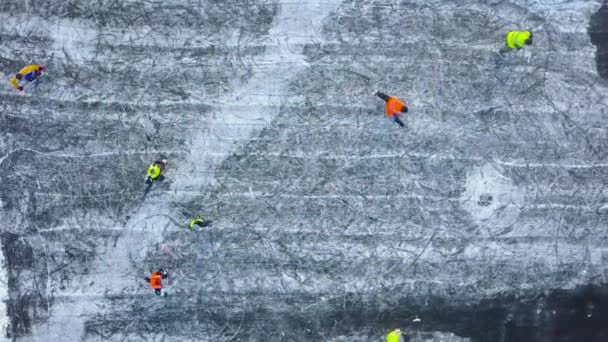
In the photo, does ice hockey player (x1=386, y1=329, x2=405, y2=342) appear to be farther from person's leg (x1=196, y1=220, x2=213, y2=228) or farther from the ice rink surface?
person's leg (x1=196, y1=220, x2=213, y2=228)

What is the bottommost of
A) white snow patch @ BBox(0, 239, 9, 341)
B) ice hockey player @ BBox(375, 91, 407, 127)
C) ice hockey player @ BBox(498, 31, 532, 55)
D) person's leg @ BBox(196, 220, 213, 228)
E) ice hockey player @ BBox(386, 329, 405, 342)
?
ice hockey player @ BBox(386, 329, 405, 342)

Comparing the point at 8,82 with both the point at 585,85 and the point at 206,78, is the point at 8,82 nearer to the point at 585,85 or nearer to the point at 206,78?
the point at 206,78

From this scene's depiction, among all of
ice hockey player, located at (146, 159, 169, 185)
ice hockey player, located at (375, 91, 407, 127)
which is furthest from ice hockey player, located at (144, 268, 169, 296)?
ice hockey player, located at (375, 91, 407, 127)

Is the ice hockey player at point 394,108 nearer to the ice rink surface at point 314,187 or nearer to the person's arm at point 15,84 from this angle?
the ice rink surface at point 314,187

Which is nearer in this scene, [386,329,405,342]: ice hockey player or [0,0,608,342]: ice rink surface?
[386,329,405,342]: ice hockey player

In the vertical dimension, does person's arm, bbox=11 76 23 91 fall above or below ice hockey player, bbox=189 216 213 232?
above

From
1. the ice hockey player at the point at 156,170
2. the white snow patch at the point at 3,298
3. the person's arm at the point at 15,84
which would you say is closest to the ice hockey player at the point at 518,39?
the ice hockey player at the point at 156,170
